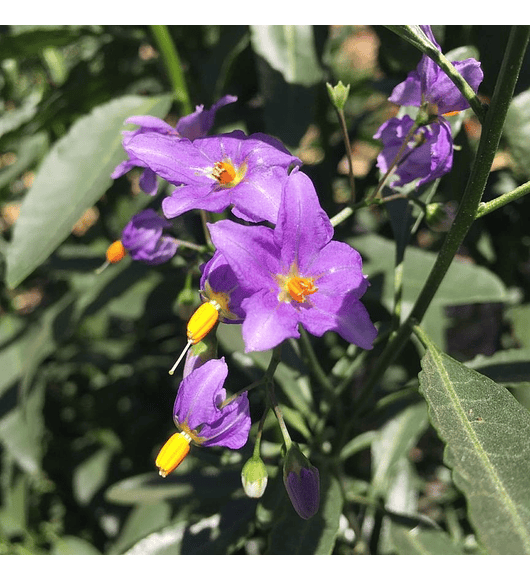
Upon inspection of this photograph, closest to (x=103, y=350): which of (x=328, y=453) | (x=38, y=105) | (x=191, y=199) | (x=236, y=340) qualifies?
(x=38, y=105)

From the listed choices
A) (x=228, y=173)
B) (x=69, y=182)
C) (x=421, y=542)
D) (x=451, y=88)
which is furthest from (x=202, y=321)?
(x=421, y=542)

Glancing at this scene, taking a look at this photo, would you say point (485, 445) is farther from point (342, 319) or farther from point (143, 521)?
point (143, 521)

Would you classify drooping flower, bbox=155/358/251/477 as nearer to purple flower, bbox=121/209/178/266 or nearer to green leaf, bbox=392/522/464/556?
purple flower, bbox=121/209/178/266

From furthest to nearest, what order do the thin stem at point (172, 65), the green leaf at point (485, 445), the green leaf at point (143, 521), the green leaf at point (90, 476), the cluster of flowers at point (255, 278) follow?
the green leaf at point (90, 476), the green leaf at point (143, 521), the thin stem at point (172, 65), the cluster of flowers at point (255, 278), the green leaf at point (485, 445)

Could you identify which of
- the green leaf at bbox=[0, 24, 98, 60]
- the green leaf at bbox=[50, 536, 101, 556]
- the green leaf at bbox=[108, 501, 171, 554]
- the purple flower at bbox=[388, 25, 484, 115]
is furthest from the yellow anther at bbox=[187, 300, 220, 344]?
the green leaf at bbox=[50, 536, 101, 556]

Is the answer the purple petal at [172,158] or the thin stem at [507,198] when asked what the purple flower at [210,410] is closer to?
the purple petal at [172,158]

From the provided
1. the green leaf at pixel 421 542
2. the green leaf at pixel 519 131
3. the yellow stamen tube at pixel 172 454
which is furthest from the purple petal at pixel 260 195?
the green leaf at pixel 421 542
